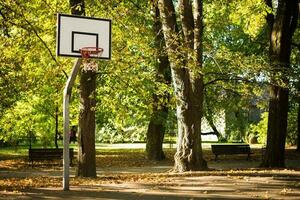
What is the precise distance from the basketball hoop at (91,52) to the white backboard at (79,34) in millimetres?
82

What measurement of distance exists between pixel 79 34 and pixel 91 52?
0.56 m

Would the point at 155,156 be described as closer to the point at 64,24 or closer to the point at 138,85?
the point at 138,85

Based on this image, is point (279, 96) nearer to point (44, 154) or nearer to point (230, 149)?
point (230, 149)

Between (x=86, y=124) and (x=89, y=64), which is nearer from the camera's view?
(x=89, y=64)

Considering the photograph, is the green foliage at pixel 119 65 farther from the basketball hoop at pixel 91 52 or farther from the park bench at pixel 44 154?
the park bench at pixel 44 154

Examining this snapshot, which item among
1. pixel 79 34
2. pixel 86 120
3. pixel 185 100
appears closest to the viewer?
pixel 79 34

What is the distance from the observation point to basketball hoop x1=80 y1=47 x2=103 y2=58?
501 inches

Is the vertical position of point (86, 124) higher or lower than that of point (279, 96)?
lower

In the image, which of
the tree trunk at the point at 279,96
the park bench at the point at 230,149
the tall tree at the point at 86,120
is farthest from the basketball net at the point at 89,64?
the park bench at the point at 230,149

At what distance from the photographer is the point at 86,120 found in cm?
1625

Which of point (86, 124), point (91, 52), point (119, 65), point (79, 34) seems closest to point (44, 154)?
point (86, 124)

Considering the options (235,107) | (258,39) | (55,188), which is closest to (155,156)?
(235,107)

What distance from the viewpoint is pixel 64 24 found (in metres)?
12.6

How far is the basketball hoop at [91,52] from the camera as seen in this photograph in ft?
41.7
